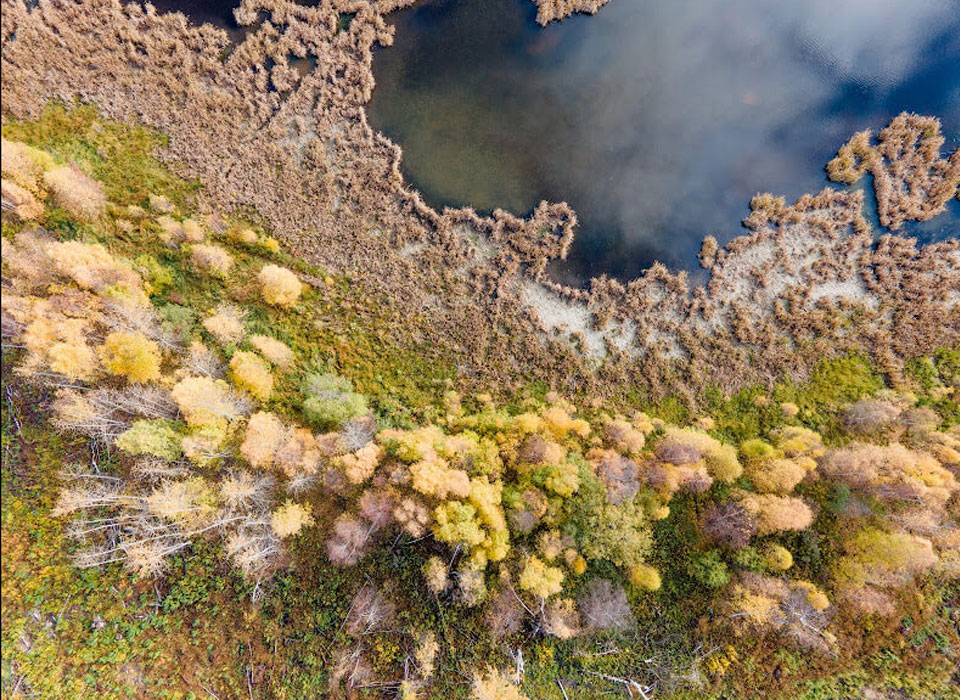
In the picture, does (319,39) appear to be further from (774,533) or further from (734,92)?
(774,533)

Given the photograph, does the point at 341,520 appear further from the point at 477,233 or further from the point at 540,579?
the point at 477,233

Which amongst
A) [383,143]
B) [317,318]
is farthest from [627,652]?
[383,143]

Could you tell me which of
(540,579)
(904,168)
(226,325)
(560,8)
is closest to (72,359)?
(226,325)

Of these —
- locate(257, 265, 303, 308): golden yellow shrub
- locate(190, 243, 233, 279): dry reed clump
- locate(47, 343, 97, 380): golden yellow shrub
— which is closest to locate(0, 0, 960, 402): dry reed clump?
locate(257, 265, 303, 308): golden yellow shrub

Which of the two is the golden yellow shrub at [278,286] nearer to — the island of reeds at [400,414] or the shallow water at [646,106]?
the island of reeds at [400,414]

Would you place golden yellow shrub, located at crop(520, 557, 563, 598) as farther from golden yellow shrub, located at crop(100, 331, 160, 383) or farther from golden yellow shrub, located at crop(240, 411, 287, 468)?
golden yellow shrub, located at crop(100, 331, 160, 383)

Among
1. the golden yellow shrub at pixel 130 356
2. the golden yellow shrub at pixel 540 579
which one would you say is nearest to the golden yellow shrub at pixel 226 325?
the golden yellow shrub at pixel 130 356
